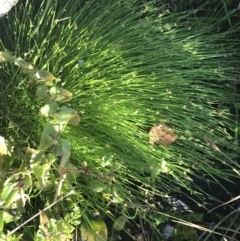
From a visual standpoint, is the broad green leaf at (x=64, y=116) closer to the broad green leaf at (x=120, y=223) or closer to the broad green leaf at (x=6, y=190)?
the broad green leaf at (x=6, y=190)

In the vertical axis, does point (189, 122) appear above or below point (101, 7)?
below

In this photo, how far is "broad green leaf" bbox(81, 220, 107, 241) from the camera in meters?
1.28

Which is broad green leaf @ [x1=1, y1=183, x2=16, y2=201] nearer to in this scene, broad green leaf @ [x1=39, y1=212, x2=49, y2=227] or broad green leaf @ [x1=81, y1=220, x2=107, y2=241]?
broad green leaf @ [x1=39, y1=212, x2=49, y2=227]

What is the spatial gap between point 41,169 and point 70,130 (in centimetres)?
24

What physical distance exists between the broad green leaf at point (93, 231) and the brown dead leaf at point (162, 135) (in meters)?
0.26

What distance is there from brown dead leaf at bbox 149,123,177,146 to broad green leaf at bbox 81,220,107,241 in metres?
0.26

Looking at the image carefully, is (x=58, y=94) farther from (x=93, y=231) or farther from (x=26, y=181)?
(x=93, y=231)

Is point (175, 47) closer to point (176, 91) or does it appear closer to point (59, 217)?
point (176, 91)

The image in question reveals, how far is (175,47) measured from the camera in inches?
52.3

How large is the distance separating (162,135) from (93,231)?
0.30 m

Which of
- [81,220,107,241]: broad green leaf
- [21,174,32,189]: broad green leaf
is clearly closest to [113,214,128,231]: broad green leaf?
[81,220,107,241]: broad green leaf

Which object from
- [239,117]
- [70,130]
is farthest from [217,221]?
[70,130]

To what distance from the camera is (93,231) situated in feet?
4.21

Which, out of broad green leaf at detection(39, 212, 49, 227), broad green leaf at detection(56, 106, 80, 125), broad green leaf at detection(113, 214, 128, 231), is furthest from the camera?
broad green leaf at detection(113, 214, 128, 231)
